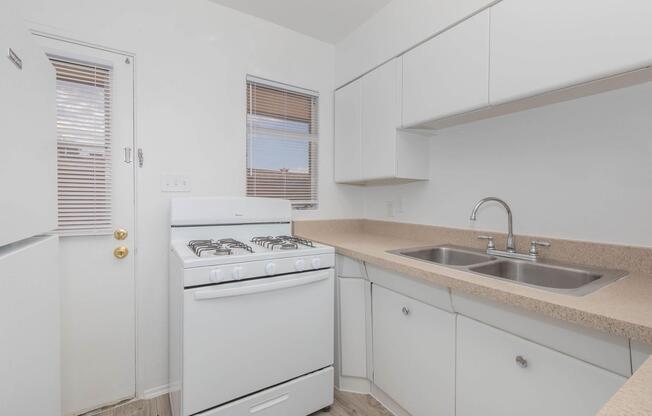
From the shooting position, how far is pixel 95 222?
5.34 ft

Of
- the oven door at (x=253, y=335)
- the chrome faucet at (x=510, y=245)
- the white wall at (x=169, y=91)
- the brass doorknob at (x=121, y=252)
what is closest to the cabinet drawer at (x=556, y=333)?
the chrome faucet at (x=510, y=245)

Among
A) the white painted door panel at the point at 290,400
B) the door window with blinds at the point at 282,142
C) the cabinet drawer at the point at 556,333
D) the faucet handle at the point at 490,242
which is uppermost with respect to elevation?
the door window with blinds at the point at 282,142

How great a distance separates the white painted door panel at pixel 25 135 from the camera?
0.80m

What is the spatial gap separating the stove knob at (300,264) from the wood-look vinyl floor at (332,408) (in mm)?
839

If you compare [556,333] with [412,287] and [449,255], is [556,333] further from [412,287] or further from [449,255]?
[449,255]

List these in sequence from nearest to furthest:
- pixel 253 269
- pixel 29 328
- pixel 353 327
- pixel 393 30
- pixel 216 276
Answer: pixel 29 328, pixel 216 276, pixel 253 269, pixel 353 327, pixel 393 30

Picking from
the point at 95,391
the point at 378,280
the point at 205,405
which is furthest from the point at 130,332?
the point at 378,280

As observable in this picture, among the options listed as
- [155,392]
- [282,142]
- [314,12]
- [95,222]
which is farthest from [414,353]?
[314,12]

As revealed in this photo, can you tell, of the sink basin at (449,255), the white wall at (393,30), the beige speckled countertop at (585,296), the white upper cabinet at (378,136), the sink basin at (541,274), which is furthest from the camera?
the white upper cabinet at (378,136)

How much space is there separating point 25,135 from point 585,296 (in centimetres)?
185

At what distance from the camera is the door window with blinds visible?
2172 millimetres

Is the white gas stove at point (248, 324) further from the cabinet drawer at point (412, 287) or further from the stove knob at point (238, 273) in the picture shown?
the cabinet drawer at point (412, 287)

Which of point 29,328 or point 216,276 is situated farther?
point 216,276

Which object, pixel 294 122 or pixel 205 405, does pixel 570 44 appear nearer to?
pixel 294 122
